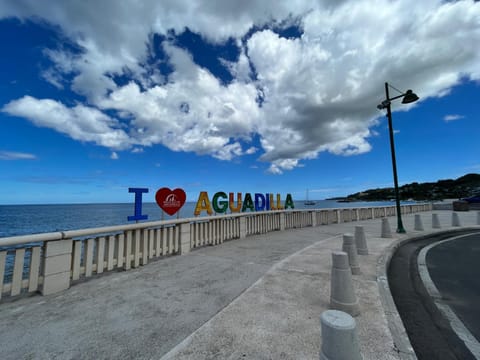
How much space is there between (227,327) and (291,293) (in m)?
1.30

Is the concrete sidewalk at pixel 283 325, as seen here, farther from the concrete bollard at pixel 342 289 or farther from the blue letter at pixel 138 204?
the blue letter at pixel 138 204

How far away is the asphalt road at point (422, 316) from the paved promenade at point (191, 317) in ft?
0.90

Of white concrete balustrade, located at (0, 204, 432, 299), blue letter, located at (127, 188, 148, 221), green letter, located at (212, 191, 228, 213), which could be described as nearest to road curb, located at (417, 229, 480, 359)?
white concrete balustrade, located at (0, 204, 432, 299)

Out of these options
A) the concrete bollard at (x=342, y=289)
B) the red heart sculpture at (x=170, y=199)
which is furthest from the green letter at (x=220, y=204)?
the concrete bollard at (x=342, y=289)

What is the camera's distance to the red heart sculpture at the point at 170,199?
5734 millimetres

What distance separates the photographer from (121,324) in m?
2.60

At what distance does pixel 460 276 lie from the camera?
4379mm

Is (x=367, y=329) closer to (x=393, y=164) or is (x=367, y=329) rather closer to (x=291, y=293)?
(x=291, y=293)

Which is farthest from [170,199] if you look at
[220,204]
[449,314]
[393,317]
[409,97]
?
[409,97]

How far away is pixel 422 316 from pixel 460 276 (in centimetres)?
257

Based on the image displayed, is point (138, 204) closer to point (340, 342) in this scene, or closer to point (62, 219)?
point (340, 342)

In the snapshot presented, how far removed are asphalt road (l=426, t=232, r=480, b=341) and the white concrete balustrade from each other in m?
Result: 5.61

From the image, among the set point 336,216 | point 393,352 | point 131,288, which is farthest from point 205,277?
point 336,216

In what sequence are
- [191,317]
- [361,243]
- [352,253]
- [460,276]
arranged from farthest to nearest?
[361,243] < [460,276] < [352,253] < [191,317]
